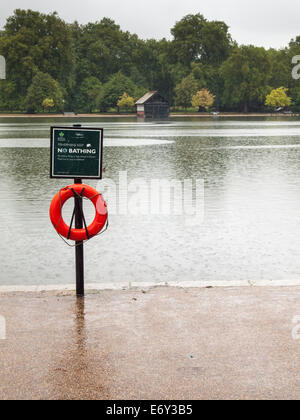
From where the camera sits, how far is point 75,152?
20.3ft

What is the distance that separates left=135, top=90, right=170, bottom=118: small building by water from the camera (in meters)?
118

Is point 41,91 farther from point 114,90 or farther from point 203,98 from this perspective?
point 203,98

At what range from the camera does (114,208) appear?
12992 millimetres

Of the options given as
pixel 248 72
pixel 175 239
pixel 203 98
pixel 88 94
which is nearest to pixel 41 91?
pixel 88 94

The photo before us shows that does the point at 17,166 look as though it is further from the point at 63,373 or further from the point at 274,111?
the point at 274,111

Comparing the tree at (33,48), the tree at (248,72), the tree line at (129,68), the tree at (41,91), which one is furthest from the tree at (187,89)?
the tree at (41,91)

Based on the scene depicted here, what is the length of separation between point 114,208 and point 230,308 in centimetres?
731

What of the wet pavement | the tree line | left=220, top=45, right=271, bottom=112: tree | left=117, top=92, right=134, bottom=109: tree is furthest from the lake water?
left=220, top=45, right=271, bottom=112: tree

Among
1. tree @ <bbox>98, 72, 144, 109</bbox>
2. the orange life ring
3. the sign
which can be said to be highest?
tree @ <bbox>98, 72, 144, 109</bbox>

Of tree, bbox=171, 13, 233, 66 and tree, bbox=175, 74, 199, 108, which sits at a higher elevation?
tree, bbox=171, 13, 233, 66

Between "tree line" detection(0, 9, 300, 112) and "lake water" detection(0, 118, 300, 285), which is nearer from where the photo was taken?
"lake water" detection(0, 118, 300, 285)

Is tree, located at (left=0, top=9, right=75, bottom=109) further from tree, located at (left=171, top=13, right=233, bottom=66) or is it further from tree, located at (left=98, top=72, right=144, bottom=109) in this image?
tree, located at (left=171, top=13, right=233, bottom=66)

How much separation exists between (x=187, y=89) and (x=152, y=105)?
867 cm

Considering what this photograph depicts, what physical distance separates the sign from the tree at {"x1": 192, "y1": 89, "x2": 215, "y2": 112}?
116 metres
